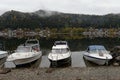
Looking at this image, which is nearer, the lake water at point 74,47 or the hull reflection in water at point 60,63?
the hull reflection in water at point 60,63

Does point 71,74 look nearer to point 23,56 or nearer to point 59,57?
point 59,57

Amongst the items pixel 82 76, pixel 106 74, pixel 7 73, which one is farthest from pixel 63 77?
pixel 7 73

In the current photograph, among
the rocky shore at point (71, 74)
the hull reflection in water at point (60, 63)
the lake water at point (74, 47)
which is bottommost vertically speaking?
the lake water at point (74, 47)

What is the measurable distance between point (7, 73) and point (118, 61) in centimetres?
1879

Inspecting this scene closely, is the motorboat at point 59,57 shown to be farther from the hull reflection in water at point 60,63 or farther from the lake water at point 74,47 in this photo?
the lake water at point 74,47

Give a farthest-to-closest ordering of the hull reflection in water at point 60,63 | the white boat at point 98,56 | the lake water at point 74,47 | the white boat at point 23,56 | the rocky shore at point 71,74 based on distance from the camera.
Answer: the lake water at point 74,47, the white boat at point 98,56, the white boat at point 23,56, the hull reflection in water at point 60,63, the rocky shore at point 71,74

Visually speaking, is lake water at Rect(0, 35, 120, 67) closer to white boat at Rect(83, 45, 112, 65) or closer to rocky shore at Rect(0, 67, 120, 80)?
white boat at Rect(83, 45, 112, 65)

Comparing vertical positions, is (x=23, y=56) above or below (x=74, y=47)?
above

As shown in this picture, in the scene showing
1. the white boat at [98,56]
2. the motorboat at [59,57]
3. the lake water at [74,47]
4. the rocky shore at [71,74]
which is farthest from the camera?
the lake water at [74,47]

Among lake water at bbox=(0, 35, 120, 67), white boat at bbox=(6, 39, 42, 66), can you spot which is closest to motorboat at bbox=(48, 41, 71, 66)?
A: lake water at bbox=(0, 35, 120, 67)

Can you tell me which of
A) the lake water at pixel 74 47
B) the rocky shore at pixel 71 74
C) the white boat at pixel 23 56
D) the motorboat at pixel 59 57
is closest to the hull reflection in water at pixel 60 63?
the motorboat at pixel 59 57

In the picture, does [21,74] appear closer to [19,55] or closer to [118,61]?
[19,55]

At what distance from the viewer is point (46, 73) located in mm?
33969

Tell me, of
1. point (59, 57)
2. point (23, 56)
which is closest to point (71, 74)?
point (59, 57)
